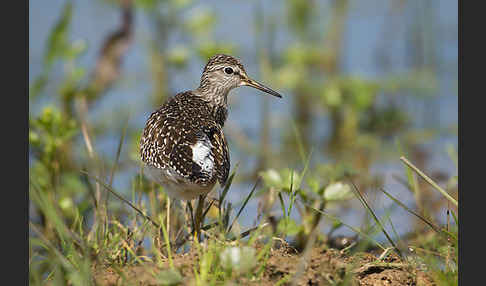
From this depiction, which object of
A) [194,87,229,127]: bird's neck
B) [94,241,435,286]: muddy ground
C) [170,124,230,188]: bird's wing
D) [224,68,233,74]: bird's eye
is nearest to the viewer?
[94,241,435,286]: muddy ground

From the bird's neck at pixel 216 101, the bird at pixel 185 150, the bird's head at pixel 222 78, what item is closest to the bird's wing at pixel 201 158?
the bird at pixel 185 150

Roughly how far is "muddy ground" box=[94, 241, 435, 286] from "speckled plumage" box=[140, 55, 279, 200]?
61 centimetres

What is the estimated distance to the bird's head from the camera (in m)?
5.29

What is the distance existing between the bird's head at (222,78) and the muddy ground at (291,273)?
2.16m

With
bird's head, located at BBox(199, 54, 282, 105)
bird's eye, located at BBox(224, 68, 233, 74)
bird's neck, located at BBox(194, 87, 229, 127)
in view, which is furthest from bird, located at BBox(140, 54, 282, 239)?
bird's eye, located at BBox(224, 68, 233, 74)

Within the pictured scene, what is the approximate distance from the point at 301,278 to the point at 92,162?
2.13 meters

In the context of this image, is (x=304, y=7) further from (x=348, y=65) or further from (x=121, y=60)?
(x=121, y=60)

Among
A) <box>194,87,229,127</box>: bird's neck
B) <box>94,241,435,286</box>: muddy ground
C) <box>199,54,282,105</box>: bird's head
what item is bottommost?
<box>94,241,435,286</box>: muddy ground

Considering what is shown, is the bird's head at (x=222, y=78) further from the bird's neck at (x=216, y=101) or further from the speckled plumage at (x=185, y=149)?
the speckled plumage at (x=185, y=149)

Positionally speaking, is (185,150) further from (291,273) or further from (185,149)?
(291,273)

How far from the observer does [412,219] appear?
5688 mm

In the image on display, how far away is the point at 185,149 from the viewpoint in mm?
3969

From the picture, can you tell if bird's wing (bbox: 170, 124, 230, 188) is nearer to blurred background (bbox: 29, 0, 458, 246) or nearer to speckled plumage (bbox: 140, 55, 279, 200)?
speckled plumage (bbox: 140, 55, 279, 200)

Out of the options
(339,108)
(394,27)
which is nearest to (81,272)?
(339,108)
